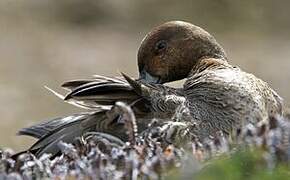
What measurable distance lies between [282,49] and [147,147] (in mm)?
13534

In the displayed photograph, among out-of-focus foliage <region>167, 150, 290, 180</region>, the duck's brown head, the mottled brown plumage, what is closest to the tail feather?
the mottled brown plumage

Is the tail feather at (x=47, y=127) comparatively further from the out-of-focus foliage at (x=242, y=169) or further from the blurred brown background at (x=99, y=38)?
the blurred brown background at (x=99, y=38)

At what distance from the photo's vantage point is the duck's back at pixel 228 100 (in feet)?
21.1

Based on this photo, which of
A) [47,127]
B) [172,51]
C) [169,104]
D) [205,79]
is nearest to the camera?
[169,104]

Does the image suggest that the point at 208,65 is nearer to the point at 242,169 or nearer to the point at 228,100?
the point at 228,100

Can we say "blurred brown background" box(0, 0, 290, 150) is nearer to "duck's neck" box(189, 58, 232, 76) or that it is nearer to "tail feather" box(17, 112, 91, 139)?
"duck's neck" box(189, 58, 232, 76)

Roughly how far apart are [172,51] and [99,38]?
10839 mm

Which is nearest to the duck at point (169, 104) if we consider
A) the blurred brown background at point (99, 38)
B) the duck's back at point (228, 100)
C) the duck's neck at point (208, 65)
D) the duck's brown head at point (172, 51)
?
the duck's back at point (228, 100)

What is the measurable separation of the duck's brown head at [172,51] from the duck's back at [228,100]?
0.89 metres

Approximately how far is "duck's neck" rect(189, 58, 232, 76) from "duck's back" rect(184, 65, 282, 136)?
39 cm

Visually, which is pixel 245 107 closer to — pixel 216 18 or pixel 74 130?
→ pixel 74 130

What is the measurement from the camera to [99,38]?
62.0 feet

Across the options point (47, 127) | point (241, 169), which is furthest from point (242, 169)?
point (47, 127)

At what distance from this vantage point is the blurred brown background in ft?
54.7
